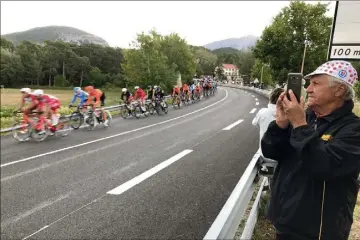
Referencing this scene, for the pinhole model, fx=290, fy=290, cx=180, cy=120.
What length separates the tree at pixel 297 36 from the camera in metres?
29.3

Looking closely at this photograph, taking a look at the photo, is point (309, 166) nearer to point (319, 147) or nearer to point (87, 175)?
point (319, 147)

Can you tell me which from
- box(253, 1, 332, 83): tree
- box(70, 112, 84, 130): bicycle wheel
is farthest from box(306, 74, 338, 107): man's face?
box(253, 1, 332, 83): tree

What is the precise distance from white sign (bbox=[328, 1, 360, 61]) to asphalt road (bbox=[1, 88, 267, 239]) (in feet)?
10.1

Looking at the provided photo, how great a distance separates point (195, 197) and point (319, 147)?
420cm

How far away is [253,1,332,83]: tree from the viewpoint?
29266mm

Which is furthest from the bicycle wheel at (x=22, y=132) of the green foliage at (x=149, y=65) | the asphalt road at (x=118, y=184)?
the green foliage at (x=149, y=65)

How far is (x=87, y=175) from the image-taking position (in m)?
6.96


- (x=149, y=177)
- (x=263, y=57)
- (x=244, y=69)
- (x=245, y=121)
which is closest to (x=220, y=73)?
(x=244, y=69)

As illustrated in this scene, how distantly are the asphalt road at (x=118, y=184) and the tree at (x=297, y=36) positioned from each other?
21195 mm

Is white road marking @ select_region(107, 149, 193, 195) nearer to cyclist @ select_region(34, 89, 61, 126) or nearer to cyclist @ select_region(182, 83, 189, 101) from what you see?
cyclist @ select_region(34, 89, 61, 126)

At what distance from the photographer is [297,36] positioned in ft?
98.6

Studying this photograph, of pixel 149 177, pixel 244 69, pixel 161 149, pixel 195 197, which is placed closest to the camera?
pixel 195 197

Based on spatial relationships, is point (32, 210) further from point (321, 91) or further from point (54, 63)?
point (54, 63)

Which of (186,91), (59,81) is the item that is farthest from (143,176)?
(59,81)
